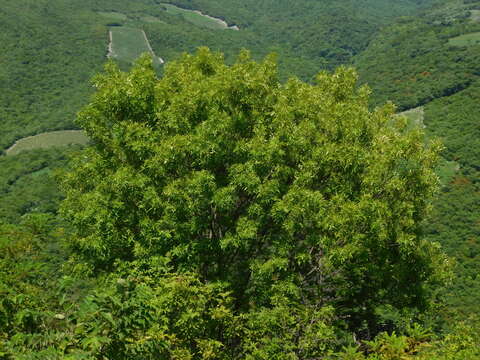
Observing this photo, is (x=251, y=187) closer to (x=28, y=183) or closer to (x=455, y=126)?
(x=28, y=183)

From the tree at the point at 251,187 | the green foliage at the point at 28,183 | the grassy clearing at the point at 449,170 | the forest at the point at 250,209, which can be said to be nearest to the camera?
the forest at the point at 250,209

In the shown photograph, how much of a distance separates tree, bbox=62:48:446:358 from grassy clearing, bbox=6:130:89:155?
139 meters

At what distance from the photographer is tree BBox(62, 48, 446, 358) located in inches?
520

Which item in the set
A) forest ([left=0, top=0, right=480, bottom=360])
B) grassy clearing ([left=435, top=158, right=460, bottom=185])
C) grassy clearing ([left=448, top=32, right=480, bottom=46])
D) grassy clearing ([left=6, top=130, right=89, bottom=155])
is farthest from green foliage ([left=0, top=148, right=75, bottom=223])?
grassy clearing ([left=448, top=32, right=480, bottom=46])

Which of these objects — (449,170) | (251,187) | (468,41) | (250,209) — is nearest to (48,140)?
(449,170)

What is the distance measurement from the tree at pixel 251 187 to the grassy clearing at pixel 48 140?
138746 millimetres

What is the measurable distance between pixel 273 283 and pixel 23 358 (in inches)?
343

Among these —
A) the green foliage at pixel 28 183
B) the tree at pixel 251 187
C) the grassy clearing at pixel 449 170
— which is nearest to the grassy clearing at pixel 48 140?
the green foliage at pixel 28 183

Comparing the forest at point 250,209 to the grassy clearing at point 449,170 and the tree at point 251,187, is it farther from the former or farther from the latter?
the grassy clearing at point 449,170

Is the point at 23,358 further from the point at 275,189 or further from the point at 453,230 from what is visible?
the point at 453,230

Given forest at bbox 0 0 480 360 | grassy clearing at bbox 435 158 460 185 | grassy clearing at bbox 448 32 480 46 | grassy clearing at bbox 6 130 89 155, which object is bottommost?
grassy clearing at bbox 6 130 89 155

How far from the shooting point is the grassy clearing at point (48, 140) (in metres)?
148

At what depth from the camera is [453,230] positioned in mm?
98062

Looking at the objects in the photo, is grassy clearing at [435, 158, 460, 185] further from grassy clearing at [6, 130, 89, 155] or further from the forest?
the forest
